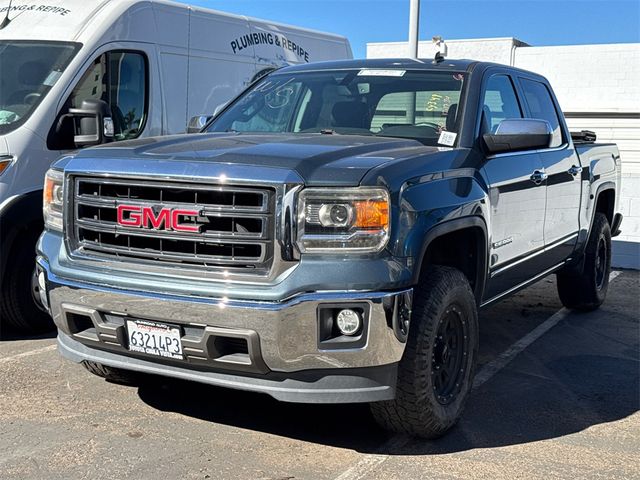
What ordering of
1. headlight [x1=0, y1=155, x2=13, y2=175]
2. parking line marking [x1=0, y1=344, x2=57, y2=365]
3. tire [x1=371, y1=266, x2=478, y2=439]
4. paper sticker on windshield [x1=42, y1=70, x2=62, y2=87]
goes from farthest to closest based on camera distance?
paper sticker on windshield [x1=42, y1=70, x2=62, y2=87] < headlight [x1=0, y1=155, x2=13, y2=175] < parking line marking [x1=0, y1=344, x2=57, y2=365] < tire [x1=371, y1=266, x2=478, y2=439]

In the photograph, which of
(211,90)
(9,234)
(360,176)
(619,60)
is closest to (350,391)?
(360,176)

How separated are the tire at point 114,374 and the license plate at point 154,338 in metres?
0.98

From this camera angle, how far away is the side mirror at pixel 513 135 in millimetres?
4660

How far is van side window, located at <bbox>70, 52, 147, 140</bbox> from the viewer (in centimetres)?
641

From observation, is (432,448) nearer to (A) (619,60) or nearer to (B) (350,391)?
(B) (350,391)

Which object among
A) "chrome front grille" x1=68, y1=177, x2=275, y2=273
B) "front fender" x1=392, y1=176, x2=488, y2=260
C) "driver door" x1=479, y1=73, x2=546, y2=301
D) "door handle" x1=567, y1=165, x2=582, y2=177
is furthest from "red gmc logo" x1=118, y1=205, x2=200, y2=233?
"door handle" x1=567, y1=165, x2=582, y2=177

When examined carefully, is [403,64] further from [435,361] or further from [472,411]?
[472,411]

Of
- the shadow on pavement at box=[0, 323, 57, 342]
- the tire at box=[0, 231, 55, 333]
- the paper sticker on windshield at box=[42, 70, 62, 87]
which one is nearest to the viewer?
the tire at box=[0, 231, 55, 333]

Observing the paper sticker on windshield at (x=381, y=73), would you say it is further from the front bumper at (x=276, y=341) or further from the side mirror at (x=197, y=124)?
the front bumper at (x=276, y=341)

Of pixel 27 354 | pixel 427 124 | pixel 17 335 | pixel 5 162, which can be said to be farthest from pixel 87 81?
pixel 427 124

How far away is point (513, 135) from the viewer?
4.66 metres

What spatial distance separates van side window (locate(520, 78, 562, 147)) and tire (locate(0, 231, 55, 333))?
3.62 meters

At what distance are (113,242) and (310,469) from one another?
4.59 ft

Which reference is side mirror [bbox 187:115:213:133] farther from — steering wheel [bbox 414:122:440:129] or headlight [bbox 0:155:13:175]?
steering wheel [bbox 414:122:440:129]
